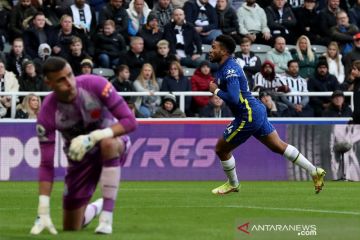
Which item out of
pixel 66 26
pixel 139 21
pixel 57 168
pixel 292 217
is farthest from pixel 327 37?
pixel 292 217

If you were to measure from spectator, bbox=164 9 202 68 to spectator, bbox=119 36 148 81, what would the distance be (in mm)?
1027

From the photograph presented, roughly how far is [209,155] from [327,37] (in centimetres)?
606

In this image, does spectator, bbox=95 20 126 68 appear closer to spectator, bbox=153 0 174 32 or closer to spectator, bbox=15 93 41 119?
spectator, bbox=153 0 174 32

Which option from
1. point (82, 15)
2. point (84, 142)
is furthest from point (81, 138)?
point (82, 15)

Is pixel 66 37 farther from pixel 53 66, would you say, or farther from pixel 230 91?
pixel 53 66

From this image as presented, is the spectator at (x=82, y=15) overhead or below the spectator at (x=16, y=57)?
overhead

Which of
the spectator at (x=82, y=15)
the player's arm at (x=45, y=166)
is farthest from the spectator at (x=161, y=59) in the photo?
the player's arm at (x=45, y=166)

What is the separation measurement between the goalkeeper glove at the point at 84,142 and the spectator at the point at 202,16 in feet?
52.3

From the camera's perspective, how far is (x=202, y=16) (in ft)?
87.7

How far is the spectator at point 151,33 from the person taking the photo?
25.5 metres

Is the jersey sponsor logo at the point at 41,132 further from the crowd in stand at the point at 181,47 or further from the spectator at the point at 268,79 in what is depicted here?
the spectator at the point at 268,79

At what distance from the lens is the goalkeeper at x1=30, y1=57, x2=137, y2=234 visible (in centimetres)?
1085

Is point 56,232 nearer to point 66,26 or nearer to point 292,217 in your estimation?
point 292,217

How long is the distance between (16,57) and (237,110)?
8015 mm
